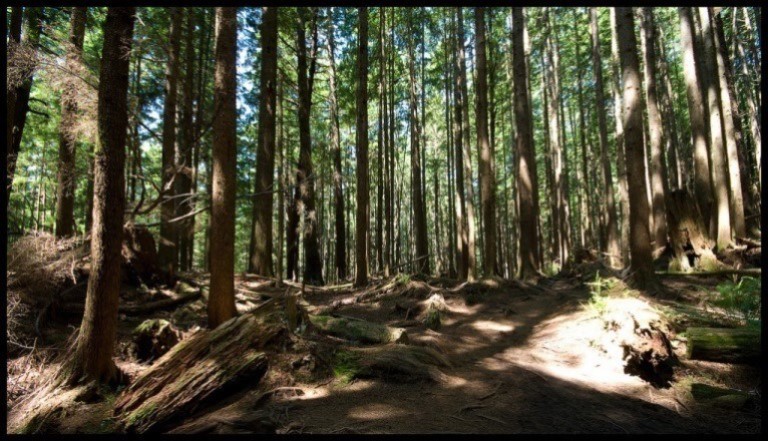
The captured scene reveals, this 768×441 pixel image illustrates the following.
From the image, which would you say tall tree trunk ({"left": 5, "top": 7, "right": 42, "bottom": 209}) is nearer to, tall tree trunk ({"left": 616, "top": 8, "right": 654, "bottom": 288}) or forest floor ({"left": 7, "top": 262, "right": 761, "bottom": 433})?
forest floor ({"left": 7, "top": 262, "right": 761, "bottom": 433})

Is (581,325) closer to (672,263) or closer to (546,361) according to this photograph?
(546,361)

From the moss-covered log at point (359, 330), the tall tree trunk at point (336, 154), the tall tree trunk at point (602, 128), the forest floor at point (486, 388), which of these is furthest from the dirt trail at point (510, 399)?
the tall tree trunk at point (602, 128)

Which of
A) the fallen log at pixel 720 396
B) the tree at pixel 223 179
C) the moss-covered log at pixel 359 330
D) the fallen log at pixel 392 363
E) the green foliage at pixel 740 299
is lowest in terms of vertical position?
the fallen log at pixel 720 396

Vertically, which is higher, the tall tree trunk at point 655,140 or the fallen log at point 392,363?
the tall tree trunk at point 655,140

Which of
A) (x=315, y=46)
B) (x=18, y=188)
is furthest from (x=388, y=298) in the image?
(x=315, y=46)

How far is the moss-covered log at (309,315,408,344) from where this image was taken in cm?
675

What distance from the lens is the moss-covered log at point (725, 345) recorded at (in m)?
5.41

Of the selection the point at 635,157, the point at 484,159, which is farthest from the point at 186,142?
the point at 635,157

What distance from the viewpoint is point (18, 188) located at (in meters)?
9.65

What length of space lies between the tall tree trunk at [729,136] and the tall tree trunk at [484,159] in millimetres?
7122

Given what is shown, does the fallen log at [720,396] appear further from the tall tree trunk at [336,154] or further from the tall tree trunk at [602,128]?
the tall tree trunk at [602,128]

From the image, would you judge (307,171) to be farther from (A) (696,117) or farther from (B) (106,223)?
(A) (696,117)

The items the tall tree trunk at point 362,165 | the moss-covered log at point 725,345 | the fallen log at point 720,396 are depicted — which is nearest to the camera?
the fallen log at point 720,396
